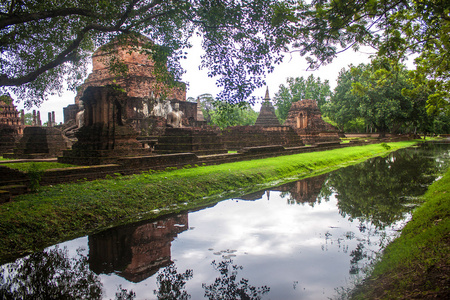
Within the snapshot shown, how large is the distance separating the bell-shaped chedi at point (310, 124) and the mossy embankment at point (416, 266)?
24.0 meters

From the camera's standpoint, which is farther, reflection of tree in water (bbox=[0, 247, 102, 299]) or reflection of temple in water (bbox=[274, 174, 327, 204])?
reflection of temple in water (bbox=[274, 174, 327, 204])

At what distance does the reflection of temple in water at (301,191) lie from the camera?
28.8ft

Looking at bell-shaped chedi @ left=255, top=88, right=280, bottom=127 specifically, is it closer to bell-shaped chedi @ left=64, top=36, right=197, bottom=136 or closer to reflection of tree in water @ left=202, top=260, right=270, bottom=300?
bell-shaped chedi @ left=64, top=36, right=197, bottom=136

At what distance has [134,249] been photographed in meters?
5.08

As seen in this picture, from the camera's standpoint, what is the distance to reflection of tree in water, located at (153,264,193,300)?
3.76 meters

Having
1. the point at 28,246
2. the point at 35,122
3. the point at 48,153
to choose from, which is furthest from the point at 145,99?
the point at 28,246

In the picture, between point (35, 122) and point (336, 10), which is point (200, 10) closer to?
point (336, 10)

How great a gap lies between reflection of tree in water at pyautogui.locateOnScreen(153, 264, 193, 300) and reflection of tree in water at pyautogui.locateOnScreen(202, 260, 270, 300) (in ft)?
0.91

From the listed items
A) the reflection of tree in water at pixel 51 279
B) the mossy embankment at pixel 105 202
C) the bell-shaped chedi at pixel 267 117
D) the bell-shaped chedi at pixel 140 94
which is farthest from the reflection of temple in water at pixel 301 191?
the bell-shaped chedi at pixel 267 117

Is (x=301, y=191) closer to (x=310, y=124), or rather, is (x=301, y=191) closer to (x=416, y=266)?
(x=416, y=266)

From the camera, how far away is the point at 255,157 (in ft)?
52.0

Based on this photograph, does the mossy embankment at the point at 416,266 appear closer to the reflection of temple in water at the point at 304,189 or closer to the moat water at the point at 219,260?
the moat water at the point at 219,260

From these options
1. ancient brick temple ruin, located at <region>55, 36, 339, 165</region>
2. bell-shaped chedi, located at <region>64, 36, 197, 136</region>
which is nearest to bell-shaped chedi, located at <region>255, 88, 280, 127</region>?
ancient brick temple ruin, located at <region>55, 36, 339, 165</region>

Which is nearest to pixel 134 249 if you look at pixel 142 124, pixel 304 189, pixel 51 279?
pixel 51 279
